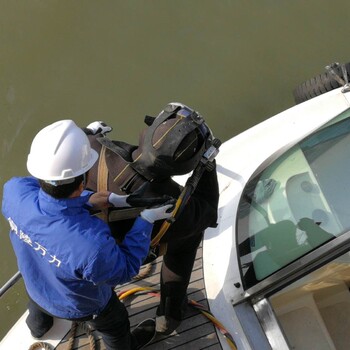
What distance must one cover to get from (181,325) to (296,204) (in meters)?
0.95

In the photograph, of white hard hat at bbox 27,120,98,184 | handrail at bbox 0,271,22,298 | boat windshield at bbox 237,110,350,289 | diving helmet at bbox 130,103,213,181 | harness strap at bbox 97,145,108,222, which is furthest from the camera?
handrail at bbox 0,271,22,298

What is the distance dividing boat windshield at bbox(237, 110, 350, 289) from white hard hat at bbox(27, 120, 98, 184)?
1.25 meters

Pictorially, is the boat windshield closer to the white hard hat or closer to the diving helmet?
the diving helmet

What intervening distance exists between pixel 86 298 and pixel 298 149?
1.51m

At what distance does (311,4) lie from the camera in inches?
210

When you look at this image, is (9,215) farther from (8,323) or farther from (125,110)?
(125,110)

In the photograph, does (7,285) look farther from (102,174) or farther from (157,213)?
(157,213)

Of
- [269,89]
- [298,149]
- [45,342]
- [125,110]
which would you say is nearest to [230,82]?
[269,89]

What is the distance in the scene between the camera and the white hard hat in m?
1.75

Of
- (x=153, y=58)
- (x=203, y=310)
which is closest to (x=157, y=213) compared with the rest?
(x=203, y=310)

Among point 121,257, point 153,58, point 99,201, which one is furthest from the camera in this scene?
point 153,58

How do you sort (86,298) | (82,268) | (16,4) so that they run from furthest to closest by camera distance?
(16,4) < (86,298) < (82,268)

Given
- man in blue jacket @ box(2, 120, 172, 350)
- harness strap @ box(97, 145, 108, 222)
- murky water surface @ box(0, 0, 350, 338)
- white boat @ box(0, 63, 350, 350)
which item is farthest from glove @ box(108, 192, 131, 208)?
murky water surface @ box(0, 0, 350, 338)

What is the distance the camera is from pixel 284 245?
103 inches
